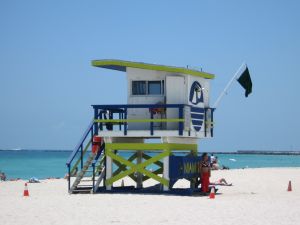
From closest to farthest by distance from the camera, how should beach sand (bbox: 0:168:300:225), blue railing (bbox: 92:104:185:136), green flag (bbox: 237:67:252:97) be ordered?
beach sand (bbox: 0:168:300:225) → blue railing (bbox: 92:104:185:136) → green flag (bbox: 237:67:252:97)

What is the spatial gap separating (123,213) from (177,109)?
27.0 feet

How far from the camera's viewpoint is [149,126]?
1043 inches

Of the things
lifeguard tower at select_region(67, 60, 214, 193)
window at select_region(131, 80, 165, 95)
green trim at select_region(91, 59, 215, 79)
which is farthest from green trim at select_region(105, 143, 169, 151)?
green trim at select_region(91, 59, 215, 79)

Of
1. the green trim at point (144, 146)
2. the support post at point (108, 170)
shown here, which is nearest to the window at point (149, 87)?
the green trim at point (144, 146)

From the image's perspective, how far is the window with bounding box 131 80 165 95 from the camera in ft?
86.7

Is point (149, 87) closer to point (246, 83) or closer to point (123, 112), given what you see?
point (123, 112)

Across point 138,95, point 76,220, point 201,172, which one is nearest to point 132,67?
point 138,95

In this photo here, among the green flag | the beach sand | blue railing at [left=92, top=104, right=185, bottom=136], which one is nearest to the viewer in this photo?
the beach sand

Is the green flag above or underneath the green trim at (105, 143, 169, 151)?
above

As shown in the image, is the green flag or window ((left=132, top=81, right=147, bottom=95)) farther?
the green flag

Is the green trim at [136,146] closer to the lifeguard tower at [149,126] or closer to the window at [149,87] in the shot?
the lifeguard tower at [149,126]

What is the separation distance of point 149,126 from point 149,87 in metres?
1.52

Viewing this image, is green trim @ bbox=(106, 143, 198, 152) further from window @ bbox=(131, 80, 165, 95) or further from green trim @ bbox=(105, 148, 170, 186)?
window @ bbox=(131, 80, 165, 95)

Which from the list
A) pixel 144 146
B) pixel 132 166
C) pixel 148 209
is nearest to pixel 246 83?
pixel 144 146
